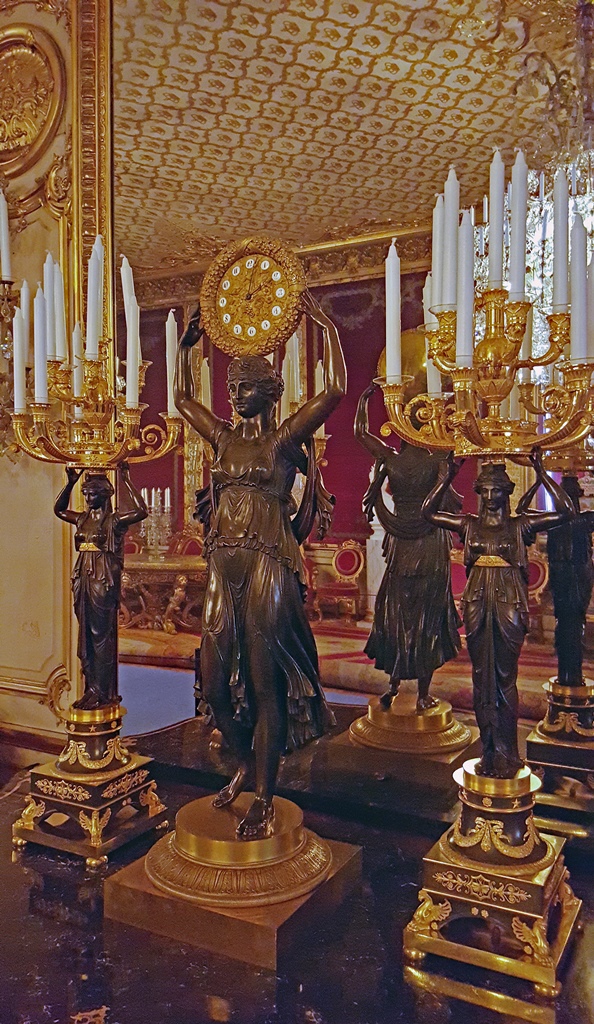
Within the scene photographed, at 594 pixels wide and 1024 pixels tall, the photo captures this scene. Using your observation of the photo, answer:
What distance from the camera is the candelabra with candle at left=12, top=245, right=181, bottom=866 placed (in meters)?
2.85

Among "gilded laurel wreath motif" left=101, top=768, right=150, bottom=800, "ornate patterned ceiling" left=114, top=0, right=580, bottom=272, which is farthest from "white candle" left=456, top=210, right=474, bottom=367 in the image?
"gilded laurel wreath motif" left=101, top=768, right=150, bottom=800

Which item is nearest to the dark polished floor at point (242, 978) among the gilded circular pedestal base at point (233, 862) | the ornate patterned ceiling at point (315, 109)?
the gilded circular pedestal base at point (233, 862)

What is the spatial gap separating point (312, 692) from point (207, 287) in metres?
1.41

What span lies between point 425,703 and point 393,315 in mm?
1984

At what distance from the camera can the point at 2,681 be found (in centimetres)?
398

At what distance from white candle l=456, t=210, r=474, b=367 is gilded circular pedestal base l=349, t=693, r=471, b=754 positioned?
6.51 ft

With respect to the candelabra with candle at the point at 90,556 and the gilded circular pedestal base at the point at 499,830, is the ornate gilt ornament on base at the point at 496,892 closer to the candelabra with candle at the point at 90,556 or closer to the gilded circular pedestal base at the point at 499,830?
the gilded circular pedestal base at the point at 499,830

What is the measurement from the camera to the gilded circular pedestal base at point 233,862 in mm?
2234

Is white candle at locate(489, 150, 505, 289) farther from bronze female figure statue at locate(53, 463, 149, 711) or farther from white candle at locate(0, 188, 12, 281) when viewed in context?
white candle at locate(0, 188, 12, 281)

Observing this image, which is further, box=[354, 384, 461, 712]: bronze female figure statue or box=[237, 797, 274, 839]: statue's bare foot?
box=[354, 384, 461, 712]: bronze female figure statue

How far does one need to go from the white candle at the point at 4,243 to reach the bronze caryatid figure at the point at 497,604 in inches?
112

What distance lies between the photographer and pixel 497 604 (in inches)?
85.5

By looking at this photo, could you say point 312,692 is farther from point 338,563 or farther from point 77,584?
point 338,563

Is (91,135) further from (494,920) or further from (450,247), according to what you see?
(494,920)
